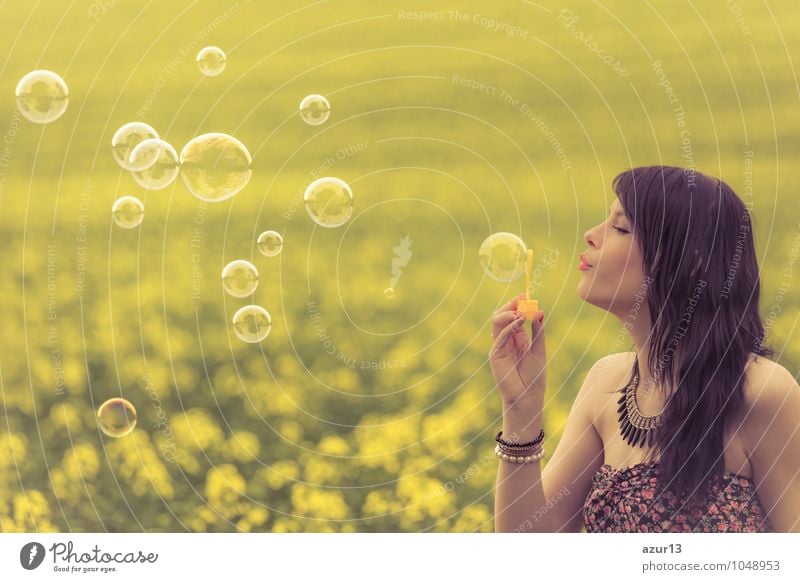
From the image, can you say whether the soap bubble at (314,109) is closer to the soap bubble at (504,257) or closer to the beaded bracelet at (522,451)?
the soap bubble at (504,257)

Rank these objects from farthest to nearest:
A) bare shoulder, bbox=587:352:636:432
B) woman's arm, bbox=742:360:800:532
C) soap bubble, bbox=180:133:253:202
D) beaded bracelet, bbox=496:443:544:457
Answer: soap bubble, bbox=180:133:253:202, bare shoulder, bbox=587:352:636:432, beaded bracelet, bbox=496:443:544:457, woman's arm, bbox=742:360:800:532

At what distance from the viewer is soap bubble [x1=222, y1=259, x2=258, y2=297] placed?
2346 mm

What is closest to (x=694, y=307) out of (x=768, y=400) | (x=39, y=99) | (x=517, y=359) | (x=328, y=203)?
(x=768, y=400)

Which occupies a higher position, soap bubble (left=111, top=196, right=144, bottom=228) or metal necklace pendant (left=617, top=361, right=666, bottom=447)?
soap bubble (left=111, top=196, right=144, bottom=228)

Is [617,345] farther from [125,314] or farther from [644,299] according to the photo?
[125,314]

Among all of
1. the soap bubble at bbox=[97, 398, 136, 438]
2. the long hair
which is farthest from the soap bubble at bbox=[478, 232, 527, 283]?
the soap bubble at bbox=[97, 398, 136, 438]

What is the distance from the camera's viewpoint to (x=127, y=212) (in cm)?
234

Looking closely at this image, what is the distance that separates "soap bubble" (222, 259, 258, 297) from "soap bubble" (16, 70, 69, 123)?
503 millimetres

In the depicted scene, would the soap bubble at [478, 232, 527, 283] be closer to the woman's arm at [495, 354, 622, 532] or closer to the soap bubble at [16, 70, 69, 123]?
the woman's arm at [495, 354, 622, 532]

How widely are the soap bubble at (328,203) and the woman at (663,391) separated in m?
0.43
